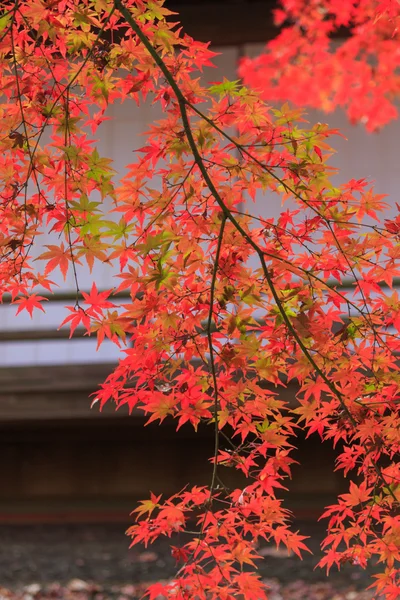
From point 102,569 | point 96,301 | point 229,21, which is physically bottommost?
point 102,569

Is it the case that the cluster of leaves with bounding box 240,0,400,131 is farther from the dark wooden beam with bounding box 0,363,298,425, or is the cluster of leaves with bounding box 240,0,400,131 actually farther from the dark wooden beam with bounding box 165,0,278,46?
the dark wooden beam with bounding box 0,363,298,425


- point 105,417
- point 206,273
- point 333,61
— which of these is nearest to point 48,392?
point 105,417

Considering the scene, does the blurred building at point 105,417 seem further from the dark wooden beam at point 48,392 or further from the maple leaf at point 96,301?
the maple leaf at point 96,301

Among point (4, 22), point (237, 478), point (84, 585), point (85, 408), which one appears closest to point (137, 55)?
point (4, 22)

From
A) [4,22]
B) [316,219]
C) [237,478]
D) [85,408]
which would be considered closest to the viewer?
[4,22]

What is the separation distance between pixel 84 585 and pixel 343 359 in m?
3.37

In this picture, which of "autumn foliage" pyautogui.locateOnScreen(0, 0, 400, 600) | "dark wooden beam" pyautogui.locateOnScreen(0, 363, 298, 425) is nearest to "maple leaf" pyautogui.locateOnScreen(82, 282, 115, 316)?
"autumn foliage" pyautogui.locateOnScreen(0, 0, 400, 600)

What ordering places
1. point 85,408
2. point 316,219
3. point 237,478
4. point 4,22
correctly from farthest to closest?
point 237,478 < point 85,408 < point 316,219 < point 4,22

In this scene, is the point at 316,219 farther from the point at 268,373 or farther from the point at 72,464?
the point at 72,464

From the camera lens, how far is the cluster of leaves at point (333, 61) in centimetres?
523

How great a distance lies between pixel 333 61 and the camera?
17.7 ft

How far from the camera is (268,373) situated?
2.54 m

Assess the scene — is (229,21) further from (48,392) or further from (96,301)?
(96,301)

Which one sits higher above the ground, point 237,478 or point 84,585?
point 237,478
